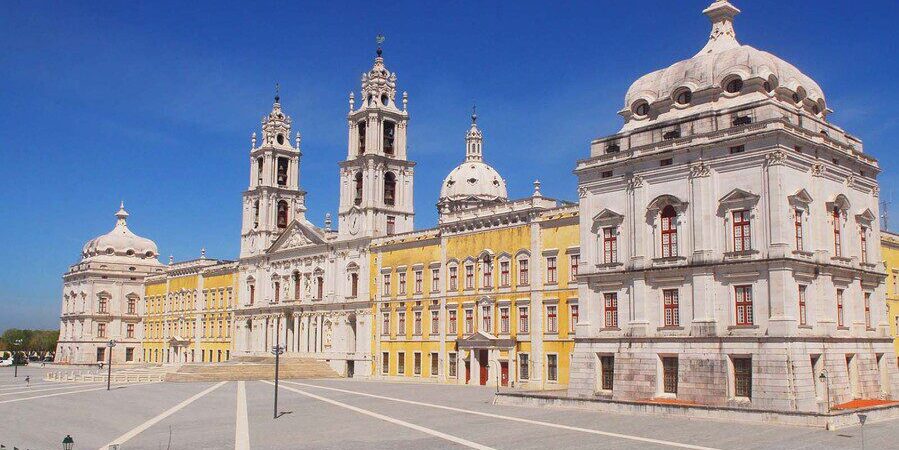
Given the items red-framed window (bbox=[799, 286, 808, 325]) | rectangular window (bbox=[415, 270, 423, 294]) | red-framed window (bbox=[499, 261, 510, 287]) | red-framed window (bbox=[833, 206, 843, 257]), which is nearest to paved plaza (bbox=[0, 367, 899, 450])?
red-framed window (bbox=[799, 286, 808, 325])

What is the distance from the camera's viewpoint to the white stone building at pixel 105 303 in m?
108

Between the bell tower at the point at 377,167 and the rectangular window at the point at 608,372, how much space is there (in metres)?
33.9

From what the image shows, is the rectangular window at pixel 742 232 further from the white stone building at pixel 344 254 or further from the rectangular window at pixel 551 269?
the white stone building at pixel 344 254

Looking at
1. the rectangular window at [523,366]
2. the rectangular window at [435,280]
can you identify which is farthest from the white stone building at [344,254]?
the rectangular window at [523,366]

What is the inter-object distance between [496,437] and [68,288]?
99.1 metres

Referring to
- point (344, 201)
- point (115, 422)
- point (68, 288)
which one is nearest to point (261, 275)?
point (344, 201)

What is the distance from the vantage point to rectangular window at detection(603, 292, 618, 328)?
38.3 m

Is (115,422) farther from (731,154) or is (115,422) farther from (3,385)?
(3,385)

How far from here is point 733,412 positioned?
31.0 metres

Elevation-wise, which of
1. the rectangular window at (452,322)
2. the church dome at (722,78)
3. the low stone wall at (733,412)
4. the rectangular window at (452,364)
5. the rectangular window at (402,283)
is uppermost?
the church dome at (722,78)

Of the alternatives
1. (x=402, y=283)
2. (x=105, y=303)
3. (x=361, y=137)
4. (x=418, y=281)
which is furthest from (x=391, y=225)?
(x=105, y=303)

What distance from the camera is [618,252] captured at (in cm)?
3844

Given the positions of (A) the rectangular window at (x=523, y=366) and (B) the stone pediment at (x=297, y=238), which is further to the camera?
(B) the stone pediment at (x=297, y=238)

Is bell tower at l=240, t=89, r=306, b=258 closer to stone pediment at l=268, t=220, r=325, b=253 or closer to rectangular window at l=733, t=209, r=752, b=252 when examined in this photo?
stone pediment at l=268, t=220, r=325, b=253
